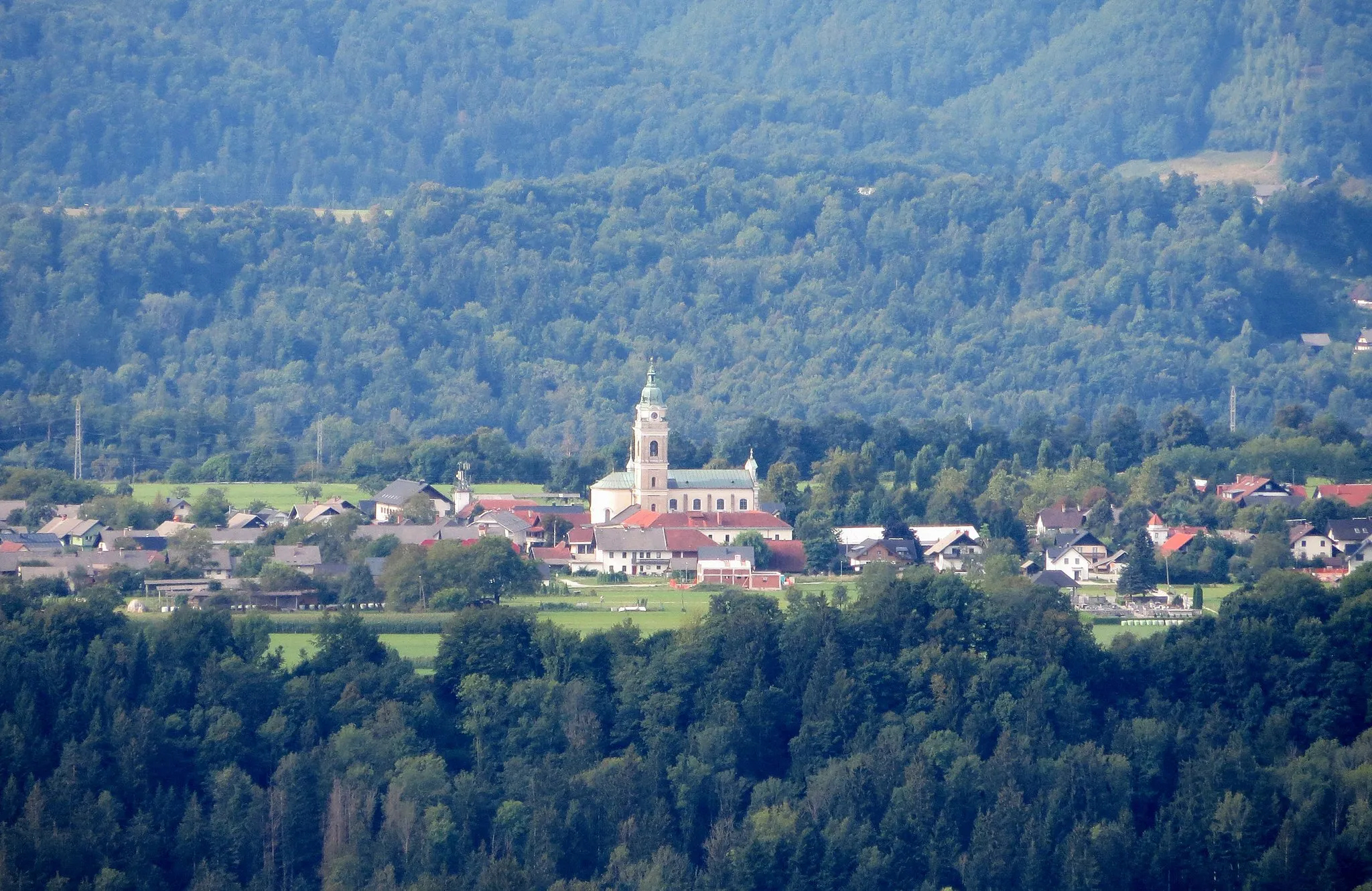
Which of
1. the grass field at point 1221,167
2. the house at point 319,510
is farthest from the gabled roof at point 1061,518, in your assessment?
the grass field at point 1221,167

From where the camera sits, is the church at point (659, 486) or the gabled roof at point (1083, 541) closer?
the gabled roof at point (1083, 541)

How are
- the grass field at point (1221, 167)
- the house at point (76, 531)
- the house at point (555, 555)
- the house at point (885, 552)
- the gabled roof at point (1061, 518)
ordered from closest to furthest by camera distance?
the house at point (555, 555) < the house at point (885, 552) < the house at point (76, 531) < the gabled roof at point (1061, 518) < the grass field at point (1221, 167)

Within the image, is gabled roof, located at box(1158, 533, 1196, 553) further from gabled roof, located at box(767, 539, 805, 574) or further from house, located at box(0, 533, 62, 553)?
house, located at box(0, 533, 62, 553)

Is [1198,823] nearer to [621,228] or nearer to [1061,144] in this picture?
[621,228]

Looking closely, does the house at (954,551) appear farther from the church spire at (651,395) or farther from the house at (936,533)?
the church spire at (651,395)

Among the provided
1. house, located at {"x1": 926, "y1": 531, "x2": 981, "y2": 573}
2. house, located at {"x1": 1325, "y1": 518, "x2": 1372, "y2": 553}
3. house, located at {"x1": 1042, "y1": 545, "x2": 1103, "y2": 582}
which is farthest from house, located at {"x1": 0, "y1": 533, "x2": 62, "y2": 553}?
house, located at {"x1": 1325, "y1": 518, "x2": 1372, "y2": 553}

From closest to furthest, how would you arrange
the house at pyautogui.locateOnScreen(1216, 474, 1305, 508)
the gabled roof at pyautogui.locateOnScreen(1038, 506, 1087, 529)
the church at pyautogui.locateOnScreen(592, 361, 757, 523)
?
the gabled roof at pyautogui.locateOnScreen(1038, 506, 1087, 529), the church at pyautogui.locateOnScreen(592, 361, 757, 523), the house at pyautogui.locateOnScreen(1216, 474, 1305, 508)
